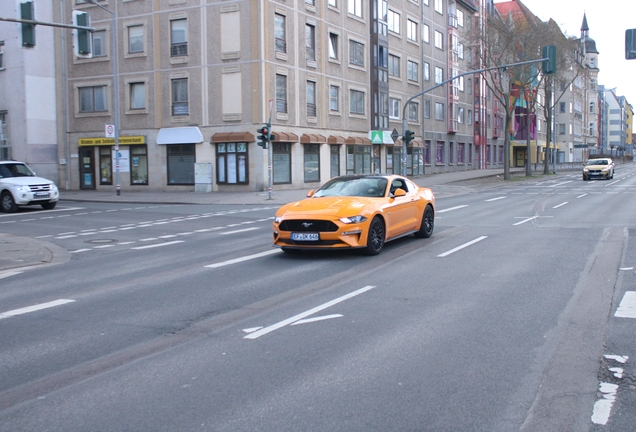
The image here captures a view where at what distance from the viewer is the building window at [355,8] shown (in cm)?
4461

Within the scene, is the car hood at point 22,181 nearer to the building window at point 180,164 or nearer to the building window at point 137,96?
the building window at point 180,164

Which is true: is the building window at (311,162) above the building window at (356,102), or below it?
below

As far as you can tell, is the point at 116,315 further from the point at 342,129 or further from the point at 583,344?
the point at 342,129

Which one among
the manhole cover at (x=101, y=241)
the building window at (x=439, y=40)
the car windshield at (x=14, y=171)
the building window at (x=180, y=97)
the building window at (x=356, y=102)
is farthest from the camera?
the building window at (x=439, y=40)

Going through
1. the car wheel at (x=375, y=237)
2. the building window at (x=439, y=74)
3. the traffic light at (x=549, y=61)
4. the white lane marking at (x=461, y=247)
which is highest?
the building window at (x=439, y=74)

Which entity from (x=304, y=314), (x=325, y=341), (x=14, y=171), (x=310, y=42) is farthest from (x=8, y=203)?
(x=325, y=341)

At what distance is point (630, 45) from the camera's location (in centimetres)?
1730

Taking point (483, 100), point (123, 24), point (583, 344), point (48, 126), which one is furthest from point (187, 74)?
point (483, 100)

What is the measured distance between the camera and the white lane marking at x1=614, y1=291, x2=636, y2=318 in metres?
7.22

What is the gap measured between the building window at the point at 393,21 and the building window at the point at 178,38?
712 inches

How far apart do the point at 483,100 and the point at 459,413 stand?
70.7 meters

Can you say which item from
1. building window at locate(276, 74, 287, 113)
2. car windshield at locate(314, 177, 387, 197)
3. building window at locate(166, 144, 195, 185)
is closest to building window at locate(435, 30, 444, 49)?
building window at locate(276, 74, 287, 113)

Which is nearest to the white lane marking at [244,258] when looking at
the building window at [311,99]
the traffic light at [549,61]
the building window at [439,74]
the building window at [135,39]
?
the traffic light at [549,61]

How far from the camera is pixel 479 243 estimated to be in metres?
13.4
